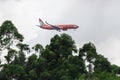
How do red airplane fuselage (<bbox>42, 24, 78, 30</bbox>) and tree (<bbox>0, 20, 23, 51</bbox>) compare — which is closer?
tree (<bbox>0, 20, 23, 51</bbox>)

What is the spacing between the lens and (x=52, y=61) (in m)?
105

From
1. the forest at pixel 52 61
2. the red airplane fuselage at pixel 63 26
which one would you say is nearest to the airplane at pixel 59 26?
the red airplane fuselage at pixel 63 26

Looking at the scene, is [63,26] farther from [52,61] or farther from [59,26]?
[52,61]

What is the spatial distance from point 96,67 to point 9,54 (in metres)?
15.6

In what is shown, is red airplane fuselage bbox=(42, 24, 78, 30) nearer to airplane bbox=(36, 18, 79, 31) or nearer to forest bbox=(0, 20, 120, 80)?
airplane bbox=(36, 18, 79, 31)

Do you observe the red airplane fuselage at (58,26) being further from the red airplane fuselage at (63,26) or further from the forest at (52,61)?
the forest at (52,61)

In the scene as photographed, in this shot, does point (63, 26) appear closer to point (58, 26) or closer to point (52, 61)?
point (58, 26)

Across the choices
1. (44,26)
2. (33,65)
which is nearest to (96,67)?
(33,65)

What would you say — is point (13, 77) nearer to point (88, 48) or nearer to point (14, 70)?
point (14, 70)

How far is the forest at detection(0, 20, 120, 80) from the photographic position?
100m

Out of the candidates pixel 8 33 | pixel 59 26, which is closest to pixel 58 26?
pixel 59 26

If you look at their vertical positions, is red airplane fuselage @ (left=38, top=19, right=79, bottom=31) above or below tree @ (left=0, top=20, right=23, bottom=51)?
above

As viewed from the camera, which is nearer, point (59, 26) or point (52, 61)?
point (52, 61)

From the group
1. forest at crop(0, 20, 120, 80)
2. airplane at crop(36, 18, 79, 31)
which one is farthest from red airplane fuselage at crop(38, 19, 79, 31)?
forest at crop(0, 20, 120, 80)
